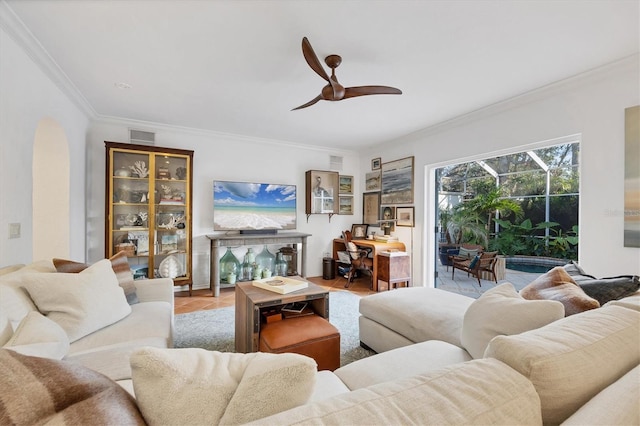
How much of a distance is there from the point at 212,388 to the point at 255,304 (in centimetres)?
130

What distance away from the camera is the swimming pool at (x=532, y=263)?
5367 mm

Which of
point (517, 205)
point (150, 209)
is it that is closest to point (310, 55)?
point (150, 209)

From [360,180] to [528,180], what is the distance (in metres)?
3.26

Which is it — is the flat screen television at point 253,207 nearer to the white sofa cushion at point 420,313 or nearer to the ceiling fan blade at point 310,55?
the white sofa cushion at point 420,313

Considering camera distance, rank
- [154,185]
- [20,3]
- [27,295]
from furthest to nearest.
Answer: [154,185], [20,3], [27,295]

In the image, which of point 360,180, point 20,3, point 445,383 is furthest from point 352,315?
point 20,3

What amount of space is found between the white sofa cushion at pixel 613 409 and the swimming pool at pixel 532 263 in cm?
588

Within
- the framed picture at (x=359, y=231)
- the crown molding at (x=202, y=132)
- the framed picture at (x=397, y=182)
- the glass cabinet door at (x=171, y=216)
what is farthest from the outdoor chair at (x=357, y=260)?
the glass cabinet door at (x=171, y=216)

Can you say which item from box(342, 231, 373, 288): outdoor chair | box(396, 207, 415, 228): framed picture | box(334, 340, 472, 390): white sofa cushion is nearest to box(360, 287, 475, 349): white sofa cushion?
box(334, 340, 472, 390): white sofa cushion

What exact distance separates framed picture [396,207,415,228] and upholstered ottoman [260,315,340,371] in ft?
9.27

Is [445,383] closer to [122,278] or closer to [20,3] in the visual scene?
[122,278]

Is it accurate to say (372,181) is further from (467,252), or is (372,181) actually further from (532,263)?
(532,263)

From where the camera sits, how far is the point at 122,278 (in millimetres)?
2025

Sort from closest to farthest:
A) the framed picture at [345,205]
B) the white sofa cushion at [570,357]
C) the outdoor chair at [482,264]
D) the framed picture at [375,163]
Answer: the white sofa cushion at [570,357] < the outdoor chair at [482,264] < the framed picture at [375,163] < the framed picture at [345,205]
